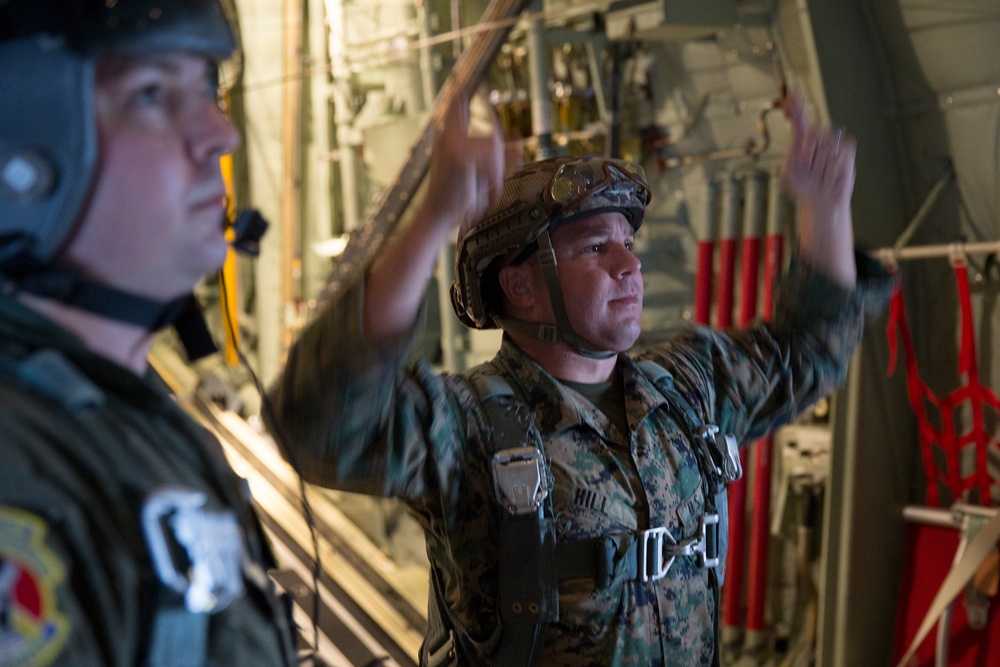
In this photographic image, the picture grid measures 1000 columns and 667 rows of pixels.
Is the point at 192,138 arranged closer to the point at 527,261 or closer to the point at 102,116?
the point at 102,116

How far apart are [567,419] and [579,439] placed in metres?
0.05

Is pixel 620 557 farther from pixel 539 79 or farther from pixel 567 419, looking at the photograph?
pixel 539 79

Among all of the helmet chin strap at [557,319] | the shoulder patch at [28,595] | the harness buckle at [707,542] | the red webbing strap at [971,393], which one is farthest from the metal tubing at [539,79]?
the shoulder patch at [28,595]

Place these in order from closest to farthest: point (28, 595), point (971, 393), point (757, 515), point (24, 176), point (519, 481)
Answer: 1. point (28, 595)
2. point (24, 176)
3. point (519, 481)
4. point (971, 393)
5. point (757, 515)

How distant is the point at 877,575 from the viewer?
3.27m

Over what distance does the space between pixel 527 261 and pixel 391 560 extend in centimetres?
303

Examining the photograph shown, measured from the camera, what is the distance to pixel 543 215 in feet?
6.38

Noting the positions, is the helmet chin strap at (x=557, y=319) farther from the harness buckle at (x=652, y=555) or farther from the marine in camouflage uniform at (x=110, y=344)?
the marine in camouflage uniform at (x=110, y=344)

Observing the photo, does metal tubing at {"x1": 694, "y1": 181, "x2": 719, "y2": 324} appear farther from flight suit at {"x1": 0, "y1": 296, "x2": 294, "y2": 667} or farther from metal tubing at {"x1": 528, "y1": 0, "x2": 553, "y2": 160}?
flight suit at {"x1": 0, "y1": 296, "x2": 294, "y2": 667}

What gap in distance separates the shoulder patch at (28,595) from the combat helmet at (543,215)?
4.30 feet

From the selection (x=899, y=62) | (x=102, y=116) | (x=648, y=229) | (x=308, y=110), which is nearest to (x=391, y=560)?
(x=648, y=229)

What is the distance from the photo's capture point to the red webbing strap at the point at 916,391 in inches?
121

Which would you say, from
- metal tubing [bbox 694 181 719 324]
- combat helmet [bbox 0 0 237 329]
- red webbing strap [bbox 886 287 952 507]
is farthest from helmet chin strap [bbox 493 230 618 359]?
metal tubing [bbox 694 181 719 324]

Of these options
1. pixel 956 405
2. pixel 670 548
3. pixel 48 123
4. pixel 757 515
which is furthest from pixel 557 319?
pixel 757 515
